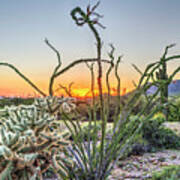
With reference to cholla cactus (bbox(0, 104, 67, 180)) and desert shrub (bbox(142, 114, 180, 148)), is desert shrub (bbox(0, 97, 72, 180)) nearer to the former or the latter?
cholla cactus (bbox(0, 104, 67, 180))

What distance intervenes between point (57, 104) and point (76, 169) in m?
1.80

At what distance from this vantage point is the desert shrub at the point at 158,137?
6132 mm

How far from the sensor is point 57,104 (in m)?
0.53

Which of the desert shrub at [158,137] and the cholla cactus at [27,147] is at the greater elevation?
the cholla cactus at [27,147]

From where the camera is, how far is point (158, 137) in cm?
633

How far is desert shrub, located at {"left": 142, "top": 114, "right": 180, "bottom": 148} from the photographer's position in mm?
6132

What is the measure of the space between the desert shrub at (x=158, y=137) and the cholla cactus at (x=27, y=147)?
596 cm

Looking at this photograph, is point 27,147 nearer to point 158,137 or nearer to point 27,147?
point 27,147

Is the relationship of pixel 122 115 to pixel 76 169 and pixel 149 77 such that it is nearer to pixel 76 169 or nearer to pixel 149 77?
pixel 149 77

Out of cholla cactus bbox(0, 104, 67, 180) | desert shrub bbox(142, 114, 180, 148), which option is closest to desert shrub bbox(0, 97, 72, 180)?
cholla cactus bbox(0, 104, 67, 180)

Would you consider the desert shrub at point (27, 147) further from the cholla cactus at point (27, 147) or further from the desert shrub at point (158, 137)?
the desert shrub at point (158, 137)

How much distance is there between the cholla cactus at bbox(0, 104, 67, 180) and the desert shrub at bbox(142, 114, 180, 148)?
596cm

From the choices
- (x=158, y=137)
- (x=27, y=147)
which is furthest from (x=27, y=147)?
(x=158, y=137)

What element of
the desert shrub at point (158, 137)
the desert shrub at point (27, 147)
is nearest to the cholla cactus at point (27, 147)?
the desert shrub at point (27, 147)
